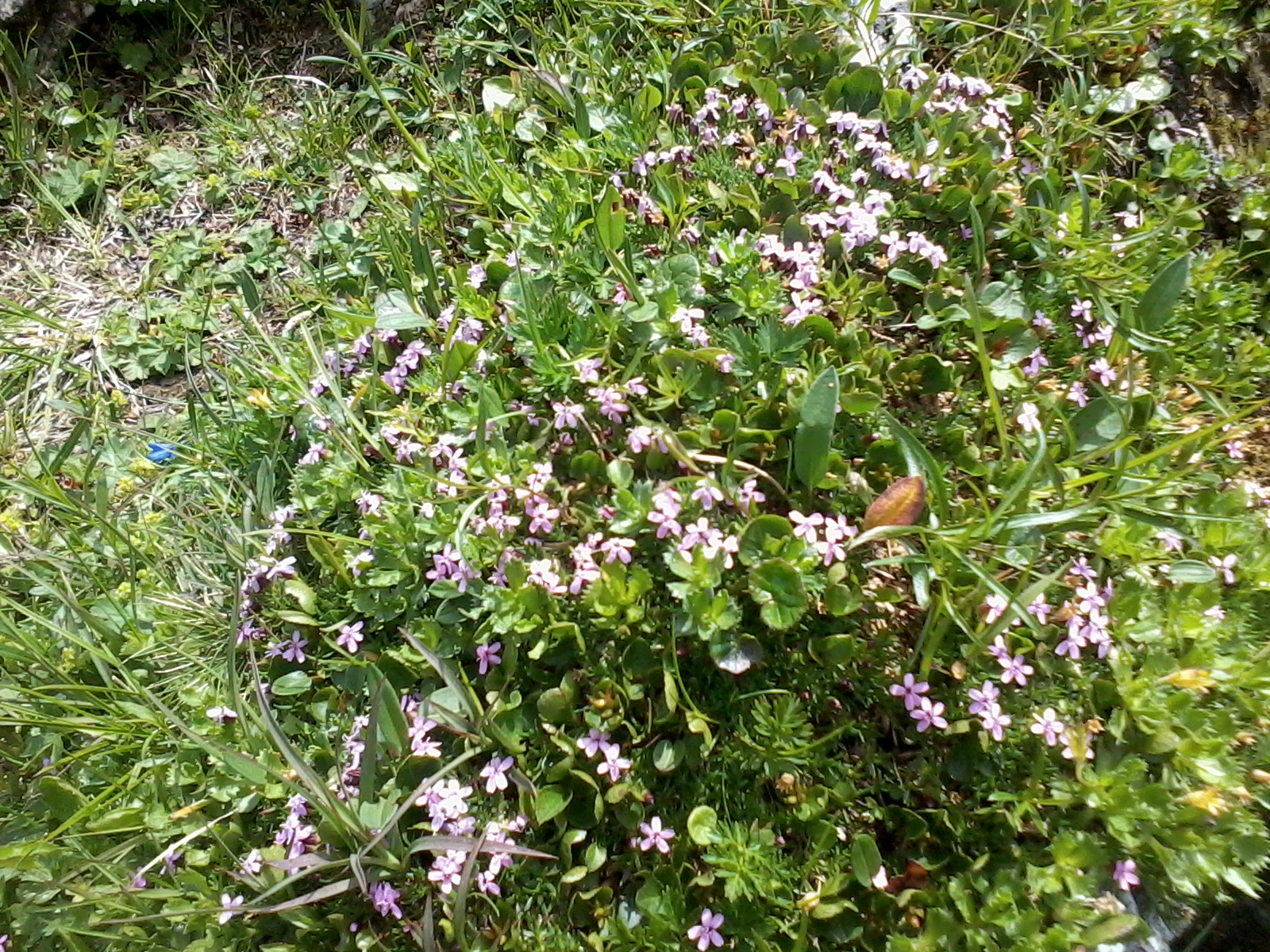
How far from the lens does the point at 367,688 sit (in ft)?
7.45

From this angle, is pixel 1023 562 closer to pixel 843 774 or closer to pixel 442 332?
pixel 843 774

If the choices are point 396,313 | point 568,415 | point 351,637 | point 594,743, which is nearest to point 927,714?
point 594,743

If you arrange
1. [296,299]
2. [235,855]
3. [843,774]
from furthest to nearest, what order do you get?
[296,299] < [235,855] < [843,774]

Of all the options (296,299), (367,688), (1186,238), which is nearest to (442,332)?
(296,299)

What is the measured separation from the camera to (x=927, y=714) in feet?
6.48

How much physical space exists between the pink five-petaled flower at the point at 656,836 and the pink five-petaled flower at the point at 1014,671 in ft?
2.82

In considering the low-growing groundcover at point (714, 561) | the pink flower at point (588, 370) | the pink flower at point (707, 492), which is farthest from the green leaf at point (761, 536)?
the pink flower at point (588, 370)

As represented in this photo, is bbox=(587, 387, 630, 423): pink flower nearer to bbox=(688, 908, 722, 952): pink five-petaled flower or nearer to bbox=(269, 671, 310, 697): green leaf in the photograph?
bbox=(269, 671, 310, 697): green leaf

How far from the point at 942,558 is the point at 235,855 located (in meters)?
1.96

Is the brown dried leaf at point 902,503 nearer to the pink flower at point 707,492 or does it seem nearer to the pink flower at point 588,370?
the pink flower at point 707,492

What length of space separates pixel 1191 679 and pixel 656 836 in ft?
4.17

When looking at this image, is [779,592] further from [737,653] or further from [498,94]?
[498,94]

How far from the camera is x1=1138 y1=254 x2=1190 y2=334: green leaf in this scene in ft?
7.02

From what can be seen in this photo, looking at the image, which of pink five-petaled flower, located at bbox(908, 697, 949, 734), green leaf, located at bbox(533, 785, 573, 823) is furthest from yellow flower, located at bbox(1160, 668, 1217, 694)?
green leaf, located at bbox(533, 785, 573, 823)
